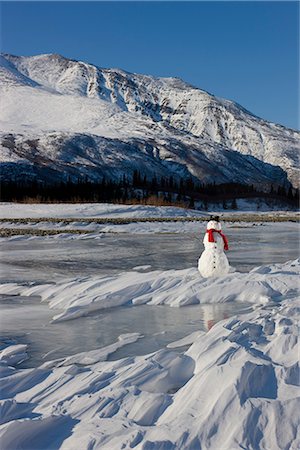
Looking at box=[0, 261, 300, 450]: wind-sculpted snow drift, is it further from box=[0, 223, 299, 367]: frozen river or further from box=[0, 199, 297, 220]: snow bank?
box=[0, 199, 297, 220]: snow bank

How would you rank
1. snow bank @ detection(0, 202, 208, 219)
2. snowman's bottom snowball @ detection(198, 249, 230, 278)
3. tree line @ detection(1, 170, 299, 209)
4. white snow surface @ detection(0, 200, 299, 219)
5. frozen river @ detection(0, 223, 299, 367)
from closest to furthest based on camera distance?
frozen river @ detection(0, 223, 299, 367) → snowman's bottom snowball @ detection(198, 249, 230, 278) → white snow surface @ detection(0, 200, 299, 219) → snow bank @ detection(0, 202, 208, 219) → tree line @ detection(1, 170, 299, 209)

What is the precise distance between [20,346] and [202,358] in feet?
8.06

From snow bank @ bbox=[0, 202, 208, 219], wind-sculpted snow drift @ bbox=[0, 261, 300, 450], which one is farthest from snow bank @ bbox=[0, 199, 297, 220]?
wind-sculpted snow drift @ bbox=[0, 261, 300, 450]

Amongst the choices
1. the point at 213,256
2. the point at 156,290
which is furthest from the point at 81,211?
the point at 156,290

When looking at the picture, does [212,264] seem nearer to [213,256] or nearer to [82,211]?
[213,256]

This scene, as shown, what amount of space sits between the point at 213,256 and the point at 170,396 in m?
6.64

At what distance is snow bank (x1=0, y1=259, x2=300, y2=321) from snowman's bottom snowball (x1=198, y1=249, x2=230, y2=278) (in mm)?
310

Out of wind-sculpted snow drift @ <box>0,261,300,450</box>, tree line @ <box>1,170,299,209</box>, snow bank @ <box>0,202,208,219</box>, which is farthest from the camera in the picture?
tree line @ <box>1,170,299,209</box>

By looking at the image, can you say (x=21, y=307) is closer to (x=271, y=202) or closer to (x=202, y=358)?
(x=202, y=358)

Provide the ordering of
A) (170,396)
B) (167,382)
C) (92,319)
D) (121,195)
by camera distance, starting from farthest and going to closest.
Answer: (121,195) → (92,319) → (167,382) → (170,396)

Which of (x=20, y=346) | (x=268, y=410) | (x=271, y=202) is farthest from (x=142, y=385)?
(x=271, y=202)

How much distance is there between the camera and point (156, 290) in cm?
986

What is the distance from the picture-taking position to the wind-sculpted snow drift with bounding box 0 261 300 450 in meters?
3.86

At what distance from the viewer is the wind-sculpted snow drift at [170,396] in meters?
3.86
